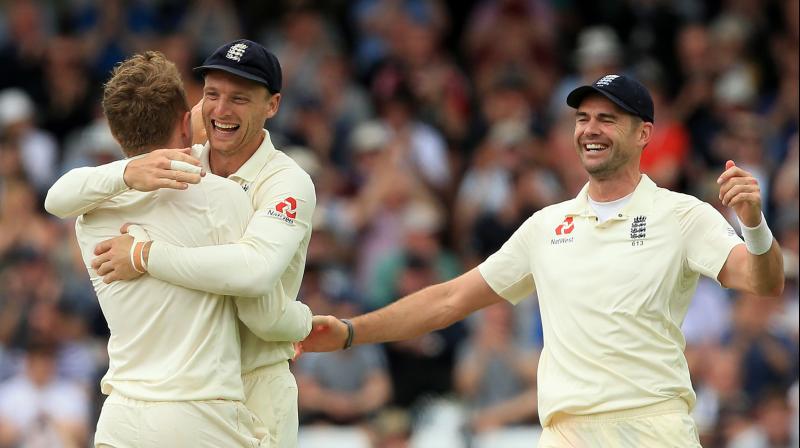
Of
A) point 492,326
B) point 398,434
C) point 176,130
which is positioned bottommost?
point 398,434

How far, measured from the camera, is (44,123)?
15562mm

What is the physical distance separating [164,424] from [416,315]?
7.18 ft

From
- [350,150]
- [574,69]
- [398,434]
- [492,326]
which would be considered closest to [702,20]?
[574,69]

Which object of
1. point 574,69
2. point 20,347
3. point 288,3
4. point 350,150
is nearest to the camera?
point 20,347

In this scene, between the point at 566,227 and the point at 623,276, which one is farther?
the point at 566,227

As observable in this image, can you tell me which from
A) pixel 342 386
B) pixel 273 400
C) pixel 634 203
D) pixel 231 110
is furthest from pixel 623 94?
pixel 342 386

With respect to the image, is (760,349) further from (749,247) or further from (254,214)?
(254,214)

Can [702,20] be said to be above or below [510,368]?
above

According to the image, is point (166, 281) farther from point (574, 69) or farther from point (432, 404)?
point (574, 69)

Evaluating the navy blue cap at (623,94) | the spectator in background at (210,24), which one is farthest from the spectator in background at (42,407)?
the navy blue cap at (623,94)

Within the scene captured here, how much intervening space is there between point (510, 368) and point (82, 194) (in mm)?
6460

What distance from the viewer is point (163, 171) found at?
6.17 meters

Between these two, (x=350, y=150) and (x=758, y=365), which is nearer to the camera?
(x=758, y=365)

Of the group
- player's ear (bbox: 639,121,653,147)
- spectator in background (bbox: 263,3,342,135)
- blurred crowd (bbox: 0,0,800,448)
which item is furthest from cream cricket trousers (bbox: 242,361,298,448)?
spectator in background (bbox: 263,3,342,135)
